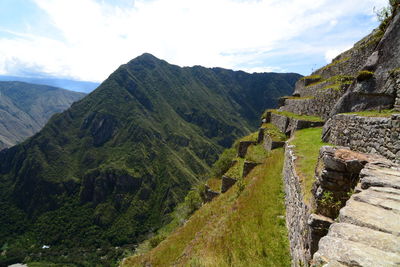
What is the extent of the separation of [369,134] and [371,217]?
586 centimetres

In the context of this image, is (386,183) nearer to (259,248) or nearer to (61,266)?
(259,248)

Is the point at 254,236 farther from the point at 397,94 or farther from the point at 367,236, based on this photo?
the point at 397,94

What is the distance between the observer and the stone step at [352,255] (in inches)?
111

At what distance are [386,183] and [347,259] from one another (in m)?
2.80

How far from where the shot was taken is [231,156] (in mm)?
33219

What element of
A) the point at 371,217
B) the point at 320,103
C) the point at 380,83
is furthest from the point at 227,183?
the point at 371,217

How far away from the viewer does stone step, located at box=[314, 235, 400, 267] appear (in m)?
2.81

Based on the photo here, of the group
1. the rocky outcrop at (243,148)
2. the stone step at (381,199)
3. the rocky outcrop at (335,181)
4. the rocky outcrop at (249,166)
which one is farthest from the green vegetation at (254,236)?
the rocky outcrop at (243,148)

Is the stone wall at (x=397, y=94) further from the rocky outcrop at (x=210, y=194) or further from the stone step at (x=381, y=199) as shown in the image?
the rocky outcrop at (x=210, y=194)

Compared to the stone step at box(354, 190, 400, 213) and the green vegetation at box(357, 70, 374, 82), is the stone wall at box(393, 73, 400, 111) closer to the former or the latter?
the green vegetation at box(357, 70, 374, 82)

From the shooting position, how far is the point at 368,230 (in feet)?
11.6

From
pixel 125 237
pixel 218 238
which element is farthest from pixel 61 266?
pixel 218 238

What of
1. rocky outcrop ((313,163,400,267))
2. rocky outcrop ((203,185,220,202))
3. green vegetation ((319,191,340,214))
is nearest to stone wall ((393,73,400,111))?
rocky outcrop ((313,163,400,267))

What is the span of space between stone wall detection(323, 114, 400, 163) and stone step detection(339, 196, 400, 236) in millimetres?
3740
